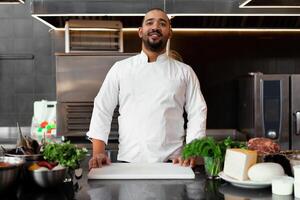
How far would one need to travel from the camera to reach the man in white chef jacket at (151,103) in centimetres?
244

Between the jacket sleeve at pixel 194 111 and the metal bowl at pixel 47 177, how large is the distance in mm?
985

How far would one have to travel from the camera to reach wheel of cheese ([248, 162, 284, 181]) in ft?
5.32

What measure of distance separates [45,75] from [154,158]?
2081mm

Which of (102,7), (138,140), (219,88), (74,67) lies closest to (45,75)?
(74,67)

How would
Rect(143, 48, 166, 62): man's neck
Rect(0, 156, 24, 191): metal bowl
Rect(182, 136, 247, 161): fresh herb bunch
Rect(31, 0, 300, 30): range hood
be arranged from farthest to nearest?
Rect(31, 0, 300, 30): range hood → Rect(143, 48, 166, 62): man's neck → Rect(182, 136, 247, 161): fresh herb bunch → Rect(0, 156, 24, 191): metal bowl

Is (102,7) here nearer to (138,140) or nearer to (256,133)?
(138,140)

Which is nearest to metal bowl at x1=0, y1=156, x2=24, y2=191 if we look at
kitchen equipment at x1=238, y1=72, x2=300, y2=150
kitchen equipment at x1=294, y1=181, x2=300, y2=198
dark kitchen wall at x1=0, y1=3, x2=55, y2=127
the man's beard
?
kitchen equipment at x1=294, y1=181, x2=300, y2=198

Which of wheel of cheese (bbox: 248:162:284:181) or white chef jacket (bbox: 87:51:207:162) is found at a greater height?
white chef jacket (bbox: 87:51:207:162)

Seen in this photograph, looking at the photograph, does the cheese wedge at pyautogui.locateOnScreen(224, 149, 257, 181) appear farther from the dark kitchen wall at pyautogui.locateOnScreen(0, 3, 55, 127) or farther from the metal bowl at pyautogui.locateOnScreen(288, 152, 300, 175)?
the dark kitchen wall at pyautogui.locateOnScreen(0, 3, 55, 127)

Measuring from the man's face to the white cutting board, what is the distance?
75 centimetres

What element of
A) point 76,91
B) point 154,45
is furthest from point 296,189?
point 76,91

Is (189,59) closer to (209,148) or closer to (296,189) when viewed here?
(209,148)

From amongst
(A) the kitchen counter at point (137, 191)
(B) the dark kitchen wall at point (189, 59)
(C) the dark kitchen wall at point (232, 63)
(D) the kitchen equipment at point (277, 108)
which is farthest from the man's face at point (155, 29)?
(C) the dark kitchen wall at point (232, 63)

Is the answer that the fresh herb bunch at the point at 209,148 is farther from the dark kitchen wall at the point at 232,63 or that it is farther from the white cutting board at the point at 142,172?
the dark kitchen wall at the point at 232,63
